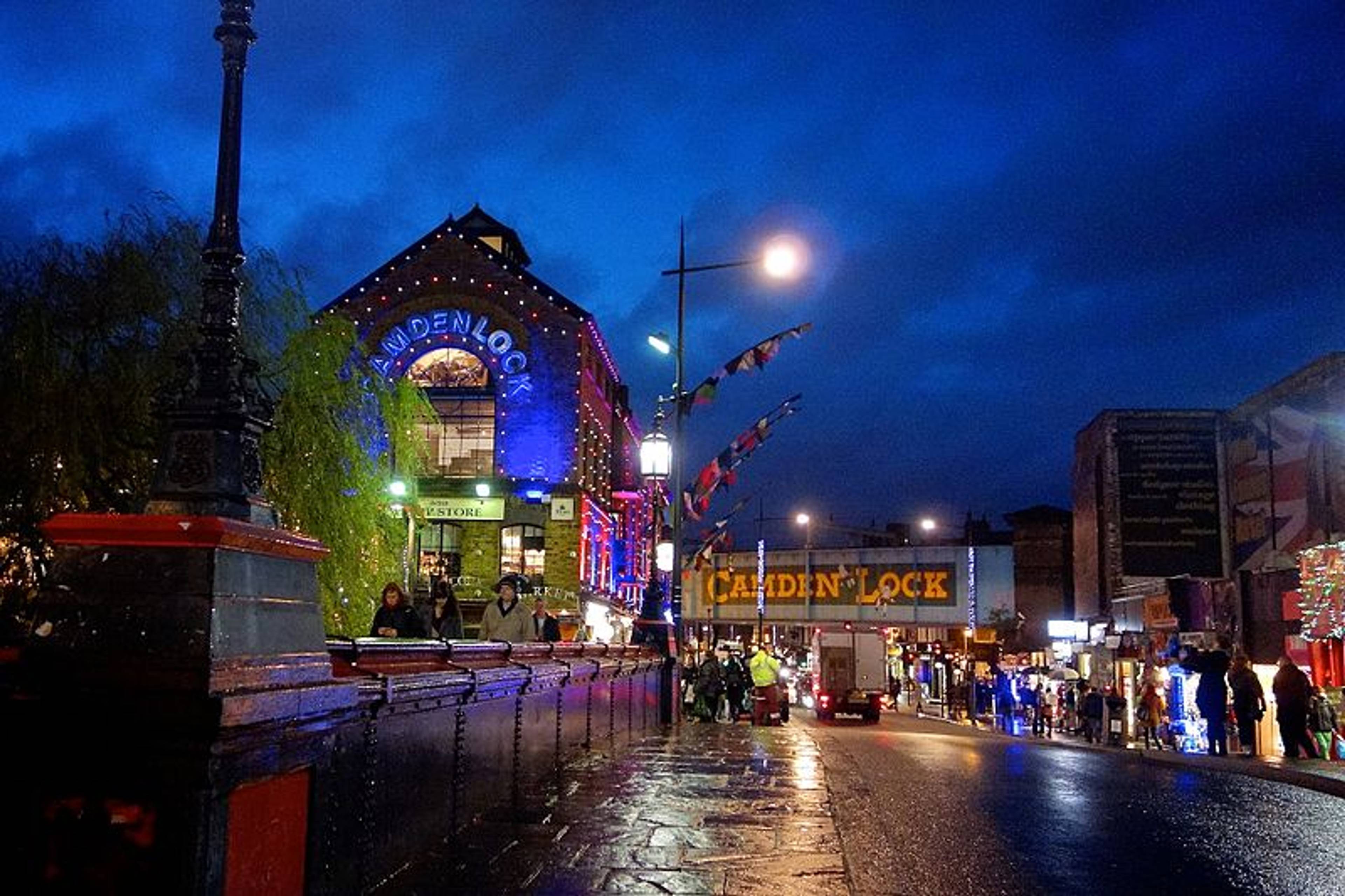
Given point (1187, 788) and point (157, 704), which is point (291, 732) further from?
point (1187, 788)

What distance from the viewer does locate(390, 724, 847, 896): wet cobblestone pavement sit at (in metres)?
6.38

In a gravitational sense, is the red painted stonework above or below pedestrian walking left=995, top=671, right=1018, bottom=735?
above

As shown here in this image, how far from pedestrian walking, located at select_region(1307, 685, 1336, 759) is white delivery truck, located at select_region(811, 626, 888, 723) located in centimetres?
1564

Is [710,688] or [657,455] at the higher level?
[657,455]

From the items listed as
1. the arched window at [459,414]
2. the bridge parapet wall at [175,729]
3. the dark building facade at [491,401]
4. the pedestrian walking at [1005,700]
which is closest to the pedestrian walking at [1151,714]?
the pedestrian walking at [1005,700]

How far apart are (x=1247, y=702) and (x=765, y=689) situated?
1008 cm

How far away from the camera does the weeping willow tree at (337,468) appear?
709 inches

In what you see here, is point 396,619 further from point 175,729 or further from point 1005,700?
point 1005,700

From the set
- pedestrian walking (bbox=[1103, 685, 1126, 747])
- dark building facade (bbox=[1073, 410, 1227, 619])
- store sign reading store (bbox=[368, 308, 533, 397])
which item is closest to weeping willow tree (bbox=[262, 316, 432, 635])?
pedestrian walking (bbox=[1103, 685, 1126, 747])

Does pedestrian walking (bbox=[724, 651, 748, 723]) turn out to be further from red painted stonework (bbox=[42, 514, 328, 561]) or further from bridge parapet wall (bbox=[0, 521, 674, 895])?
red painted stonework (bbox=[42, 514, 328, 561])

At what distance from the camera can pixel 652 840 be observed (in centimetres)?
777

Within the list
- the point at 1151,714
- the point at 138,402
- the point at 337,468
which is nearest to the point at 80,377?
the point at 138,402

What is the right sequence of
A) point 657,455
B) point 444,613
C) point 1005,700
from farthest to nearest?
point 1005,700 < point 657,455 < point 444,613

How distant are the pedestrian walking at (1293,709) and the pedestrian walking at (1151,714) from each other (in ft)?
25.8
